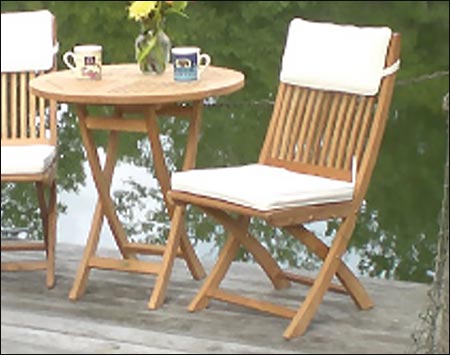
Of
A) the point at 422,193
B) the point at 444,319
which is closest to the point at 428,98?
the point at 422,193

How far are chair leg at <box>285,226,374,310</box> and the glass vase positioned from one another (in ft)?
2.88

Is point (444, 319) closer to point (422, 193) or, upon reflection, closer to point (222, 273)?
point (222, 273)

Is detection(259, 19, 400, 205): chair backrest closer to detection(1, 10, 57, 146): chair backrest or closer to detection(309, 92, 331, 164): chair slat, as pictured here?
detection(309, 92, 331, 164): chair slat

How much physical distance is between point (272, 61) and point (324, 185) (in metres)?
9.45

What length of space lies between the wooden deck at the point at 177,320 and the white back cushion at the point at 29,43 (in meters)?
0.87

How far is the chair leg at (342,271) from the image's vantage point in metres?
4.10

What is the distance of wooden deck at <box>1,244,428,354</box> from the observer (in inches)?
153

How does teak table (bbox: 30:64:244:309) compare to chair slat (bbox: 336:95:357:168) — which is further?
chair slat (bbox: 336:95:357:168)

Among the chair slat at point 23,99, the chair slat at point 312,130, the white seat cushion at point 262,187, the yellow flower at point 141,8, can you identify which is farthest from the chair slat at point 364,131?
the chair slat at point 23,99

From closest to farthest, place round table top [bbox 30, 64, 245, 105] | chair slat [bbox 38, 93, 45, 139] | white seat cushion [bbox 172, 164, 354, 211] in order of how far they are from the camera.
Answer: white seat cushion [bbox 172, 164, 354, 211] < round table top [bbox 30, 64, 245, 105] < chair slat [bbox 38, 93, 45, 139]

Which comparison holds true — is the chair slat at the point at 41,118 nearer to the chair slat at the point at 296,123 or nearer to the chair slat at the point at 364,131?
the chair slat at the point at 296,123

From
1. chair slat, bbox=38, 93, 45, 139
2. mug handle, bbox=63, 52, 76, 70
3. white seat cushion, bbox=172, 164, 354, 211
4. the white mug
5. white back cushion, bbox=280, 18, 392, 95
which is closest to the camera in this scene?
white seat cushion, bbox=172, 164, 354, 211

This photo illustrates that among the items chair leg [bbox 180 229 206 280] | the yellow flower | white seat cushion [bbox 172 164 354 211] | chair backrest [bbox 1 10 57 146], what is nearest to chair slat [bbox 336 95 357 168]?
white seat cushion [bbox 172 164 354 211]

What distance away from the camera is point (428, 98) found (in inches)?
458
